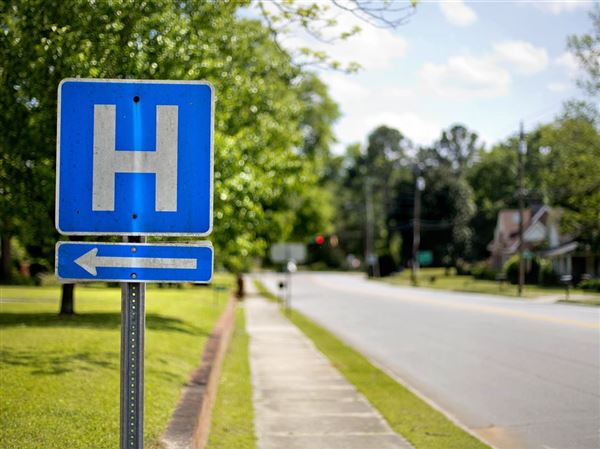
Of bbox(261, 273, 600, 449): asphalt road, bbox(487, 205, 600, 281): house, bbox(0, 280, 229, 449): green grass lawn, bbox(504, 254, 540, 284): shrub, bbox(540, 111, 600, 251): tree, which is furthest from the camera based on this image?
bbox(487, 205, 600, 281): house

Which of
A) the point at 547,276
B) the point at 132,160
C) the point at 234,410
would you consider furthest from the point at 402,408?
the point at 547,276

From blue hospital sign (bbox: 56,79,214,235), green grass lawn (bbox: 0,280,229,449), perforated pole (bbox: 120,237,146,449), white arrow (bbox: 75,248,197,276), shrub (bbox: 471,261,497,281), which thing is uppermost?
blue hospital sign (bbox: 56,79,214,235)

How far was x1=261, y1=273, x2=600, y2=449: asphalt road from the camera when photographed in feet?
31.0

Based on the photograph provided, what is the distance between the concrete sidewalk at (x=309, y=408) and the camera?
28.2ft

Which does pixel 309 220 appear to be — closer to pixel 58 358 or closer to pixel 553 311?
pixel 553 311

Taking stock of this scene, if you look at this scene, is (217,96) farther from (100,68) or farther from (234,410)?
(234,410)

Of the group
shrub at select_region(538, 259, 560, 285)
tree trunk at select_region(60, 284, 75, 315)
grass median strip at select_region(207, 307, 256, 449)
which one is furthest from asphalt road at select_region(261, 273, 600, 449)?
shrub at select_region(538, 259, 560, 285)

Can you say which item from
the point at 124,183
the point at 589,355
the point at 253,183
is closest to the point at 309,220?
the point at 253,183

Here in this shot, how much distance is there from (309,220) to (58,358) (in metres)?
37.6

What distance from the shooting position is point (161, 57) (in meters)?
12.7

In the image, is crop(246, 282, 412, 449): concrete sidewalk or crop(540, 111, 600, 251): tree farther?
crop(540, 111, 600, 251): tree

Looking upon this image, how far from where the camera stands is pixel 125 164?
12.5 feet

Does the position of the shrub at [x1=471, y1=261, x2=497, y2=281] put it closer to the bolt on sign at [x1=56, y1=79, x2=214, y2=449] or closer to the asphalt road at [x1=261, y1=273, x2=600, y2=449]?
the asphalt road at [x1=261, y1=273, x2=600, y2=449]

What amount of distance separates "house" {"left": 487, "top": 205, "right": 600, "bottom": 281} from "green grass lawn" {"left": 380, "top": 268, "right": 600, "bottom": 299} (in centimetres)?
448
